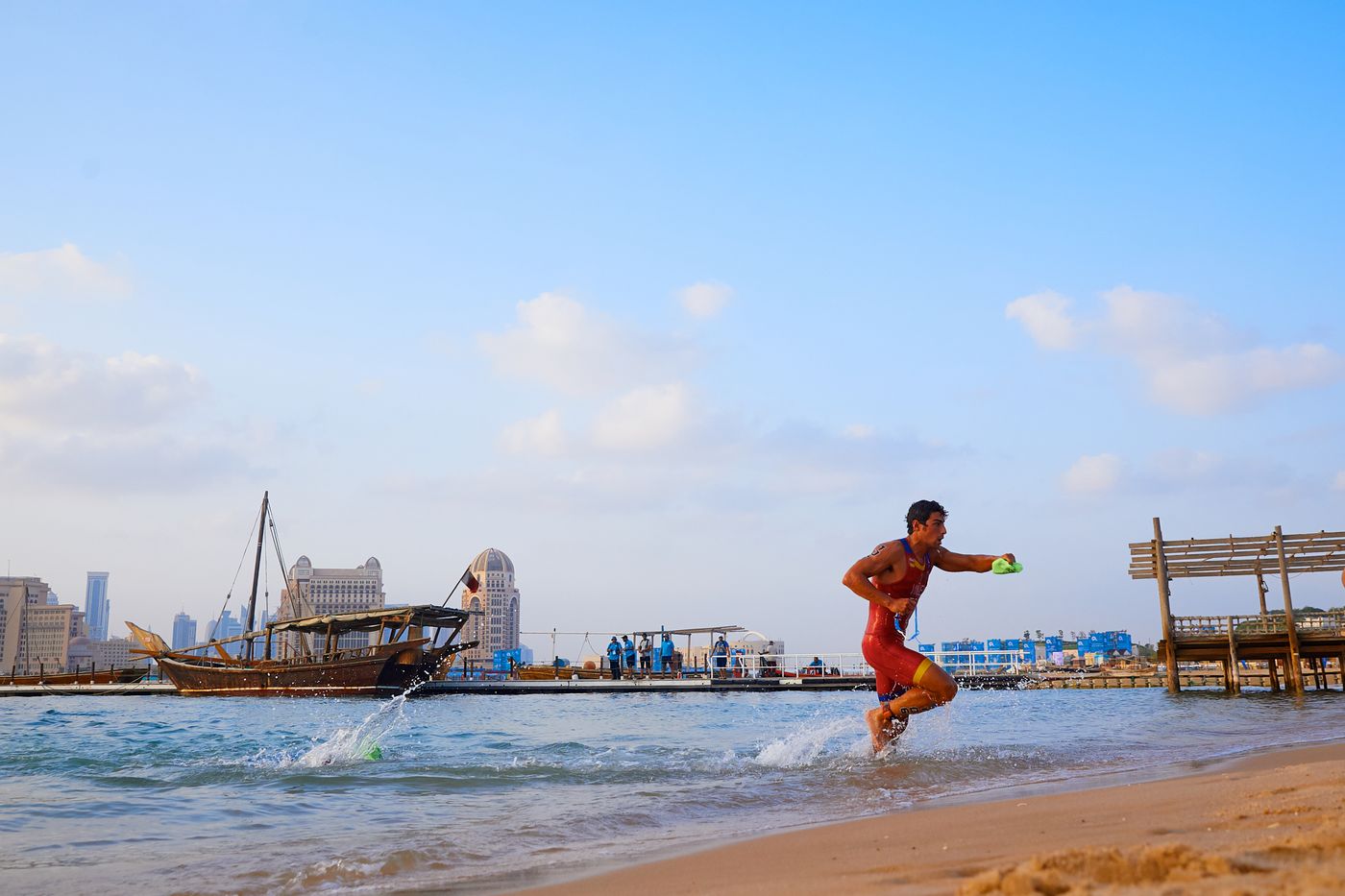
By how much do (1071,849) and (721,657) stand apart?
43098mm

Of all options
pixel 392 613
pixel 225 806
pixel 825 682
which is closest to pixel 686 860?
pixel 225 806

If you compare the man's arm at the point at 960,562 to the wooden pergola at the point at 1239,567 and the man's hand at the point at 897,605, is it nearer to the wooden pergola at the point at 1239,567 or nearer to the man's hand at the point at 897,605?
the man's hand at the point at 897,605

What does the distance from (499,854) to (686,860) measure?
3.99 ft

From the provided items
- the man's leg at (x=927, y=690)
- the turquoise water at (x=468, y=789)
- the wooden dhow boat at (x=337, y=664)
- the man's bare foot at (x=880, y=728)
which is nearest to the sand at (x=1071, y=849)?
the turquoise water at (x=468, y=789)

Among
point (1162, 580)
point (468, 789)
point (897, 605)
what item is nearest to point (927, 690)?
point (897, 605)

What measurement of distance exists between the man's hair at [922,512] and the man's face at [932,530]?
1.1 inches

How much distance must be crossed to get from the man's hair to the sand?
3.07 meters

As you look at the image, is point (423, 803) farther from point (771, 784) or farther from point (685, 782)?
point (771, 784)

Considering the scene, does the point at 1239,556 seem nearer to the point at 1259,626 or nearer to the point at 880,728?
the point at 1259,626

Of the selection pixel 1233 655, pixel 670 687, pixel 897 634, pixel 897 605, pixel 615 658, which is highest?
pixel 897 605

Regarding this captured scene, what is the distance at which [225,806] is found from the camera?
696 cm

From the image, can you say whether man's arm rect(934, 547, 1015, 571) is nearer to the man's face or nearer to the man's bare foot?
the man's face

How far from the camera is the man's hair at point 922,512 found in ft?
28.2

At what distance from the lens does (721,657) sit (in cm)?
4509
